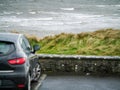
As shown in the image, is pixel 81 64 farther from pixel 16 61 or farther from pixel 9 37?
pixel 16 61

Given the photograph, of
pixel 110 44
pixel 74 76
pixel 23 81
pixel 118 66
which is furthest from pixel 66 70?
pixel 23 81

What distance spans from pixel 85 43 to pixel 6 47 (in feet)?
28.4

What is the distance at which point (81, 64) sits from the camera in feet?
44.5

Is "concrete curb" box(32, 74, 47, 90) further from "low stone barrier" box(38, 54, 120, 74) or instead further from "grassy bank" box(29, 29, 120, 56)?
"grassy bank" box(29, 29, 120, 56)

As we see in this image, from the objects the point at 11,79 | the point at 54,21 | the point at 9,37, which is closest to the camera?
the point at 11,79

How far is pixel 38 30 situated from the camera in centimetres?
4997

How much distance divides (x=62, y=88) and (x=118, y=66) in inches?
130

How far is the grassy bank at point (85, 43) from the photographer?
1593 cm

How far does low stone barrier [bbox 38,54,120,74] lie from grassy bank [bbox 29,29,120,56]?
1.89m

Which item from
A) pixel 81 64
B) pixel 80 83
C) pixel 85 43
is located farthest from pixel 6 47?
pixel 85 43

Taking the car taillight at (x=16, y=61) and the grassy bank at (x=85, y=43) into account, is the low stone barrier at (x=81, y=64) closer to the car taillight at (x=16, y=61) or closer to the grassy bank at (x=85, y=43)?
the grassy bank at (x=85, y=43)

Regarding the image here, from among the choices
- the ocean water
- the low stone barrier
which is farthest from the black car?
the ocean water

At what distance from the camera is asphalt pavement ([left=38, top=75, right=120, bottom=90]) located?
36.4 ft

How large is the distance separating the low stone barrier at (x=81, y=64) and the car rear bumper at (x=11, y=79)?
493 cm
